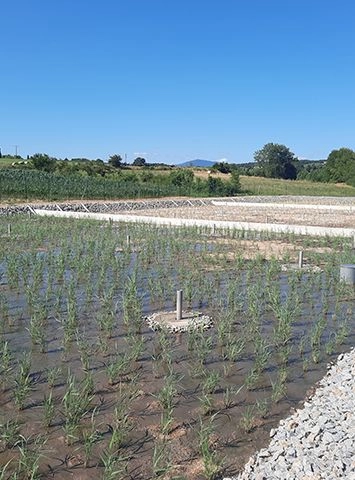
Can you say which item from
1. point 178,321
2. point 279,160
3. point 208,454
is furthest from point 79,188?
point 279,160

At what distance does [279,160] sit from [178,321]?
246ft

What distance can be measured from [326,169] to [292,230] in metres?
54.0

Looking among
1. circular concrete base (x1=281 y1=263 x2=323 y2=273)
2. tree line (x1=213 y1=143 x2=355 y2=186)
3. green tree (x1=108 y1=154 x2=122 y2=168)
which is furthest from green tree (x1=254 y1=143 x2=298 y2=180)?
circular concrete base (x1=281 y1=263 x2=323 y2=273)

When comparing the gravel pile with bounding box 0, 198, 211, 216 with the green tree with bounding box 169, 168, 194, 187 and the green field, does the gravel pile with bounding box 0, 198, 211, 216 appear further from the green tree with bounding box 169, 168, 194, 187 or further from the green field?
the green tree with bounding box 169, 168, 194, 187


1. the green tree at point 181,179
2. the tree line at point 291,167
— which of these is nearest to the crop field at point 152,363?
the green tree at point 181,179

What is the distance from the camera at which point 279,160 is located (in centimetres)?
7806

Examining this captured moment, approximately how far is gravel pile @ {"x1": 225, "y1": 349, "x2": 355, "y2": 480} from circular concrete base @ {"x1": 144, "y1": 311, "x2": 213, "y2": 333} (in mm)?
1793

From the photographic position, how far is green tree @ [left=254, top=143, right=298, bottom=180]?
251ft

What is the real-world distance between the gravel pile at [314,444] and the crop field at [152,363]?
0.53 ft

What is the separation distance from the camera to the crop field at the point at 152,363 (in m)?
3.10

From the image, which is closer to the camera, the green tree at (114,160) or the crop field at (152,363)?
the crop field at (152,363)

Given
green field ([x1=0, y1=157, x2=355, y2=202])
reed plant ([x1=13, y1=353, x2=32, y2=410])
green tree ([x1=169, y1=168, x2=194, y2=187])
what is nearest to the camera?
reed plant ([x1=13, y1=353, x2=32, y2=410])

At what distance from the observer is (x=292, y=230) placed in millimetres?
13922

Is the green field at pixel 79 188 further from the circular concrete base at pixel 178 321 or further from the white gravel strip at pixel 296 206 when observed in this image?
the circular concrete base at pixel 178 321
